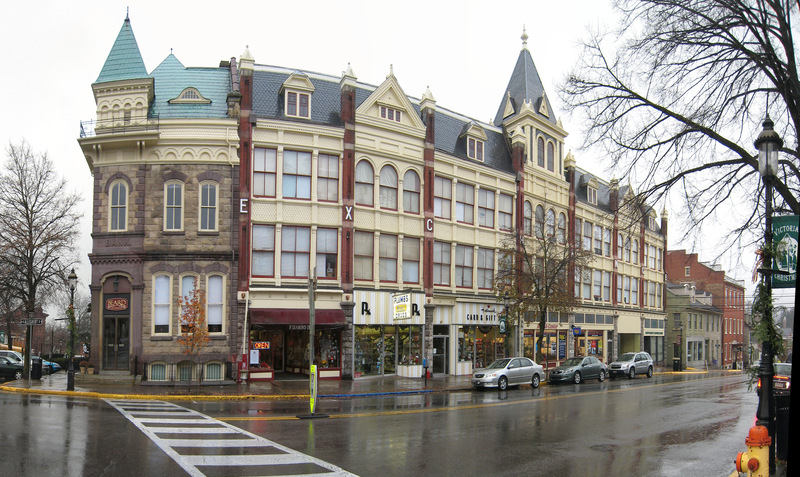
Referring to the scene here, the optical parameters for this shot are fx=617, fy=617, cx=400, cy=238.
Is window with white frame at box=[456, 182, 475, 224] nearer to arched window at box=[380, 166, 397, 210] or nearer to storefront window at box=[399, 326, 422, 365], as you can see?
arched window at box=[380, 166, 397, 210]

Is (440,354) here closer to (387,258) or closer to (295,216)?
(387,258)

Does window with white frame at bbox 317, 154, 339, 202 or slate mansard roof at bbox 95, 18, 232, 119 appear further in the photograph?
window with white frame at bbox 317, 154, 339, 202

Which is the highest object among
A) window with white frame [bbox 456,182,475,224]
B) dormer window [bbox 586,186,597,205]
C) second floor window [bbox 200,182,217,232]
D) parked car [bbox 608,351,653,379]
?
dormer window [bbox 586,186,597,205]

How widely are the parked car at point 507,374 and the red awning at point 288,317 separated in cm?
702

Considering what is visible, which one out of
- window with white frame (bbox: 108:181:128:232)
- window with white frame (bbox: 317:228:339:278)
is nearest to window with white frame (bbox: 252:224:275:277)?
window with white frame (bbox: 317:228:339:278)

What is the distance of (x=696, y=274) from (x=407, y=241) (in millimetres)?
55154

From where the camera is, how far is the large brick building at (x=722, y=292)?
7275 cm

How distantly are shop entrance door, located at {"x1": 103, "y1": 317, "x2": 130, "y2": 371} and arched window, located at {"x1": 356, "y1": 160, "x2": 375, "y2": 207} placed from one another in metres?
12.3

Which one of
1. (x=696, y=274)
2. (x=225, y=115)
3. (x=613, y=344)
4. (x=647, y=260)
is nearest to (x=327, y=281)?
(x=225, y=115)

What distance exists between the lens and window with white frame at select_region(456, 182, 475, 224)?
1410 inches

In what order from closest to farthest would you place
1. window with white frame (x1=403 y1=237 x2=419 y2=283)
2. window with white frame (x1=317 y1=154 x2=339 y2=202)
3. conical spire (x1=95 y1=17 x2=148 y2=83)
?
A: conical spire (x1=95 y1=17 x2=148 y2=83), window with white frame (x1=317 y1=154 x2=339 y2=202), window with white frame (x1=403 y1=237 x2=419 y2=283)

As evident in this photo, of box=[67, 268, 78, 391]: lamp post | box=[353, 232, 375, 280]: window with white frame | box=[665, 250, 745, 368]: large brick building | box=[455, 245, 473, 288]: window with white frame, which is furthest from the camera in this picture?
box=[665, 250, 745, 368]: large brick building

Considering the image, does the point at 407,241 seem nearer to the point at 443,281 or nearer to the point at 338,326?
the point at 443,281

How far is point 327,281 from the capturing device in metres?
30.1
